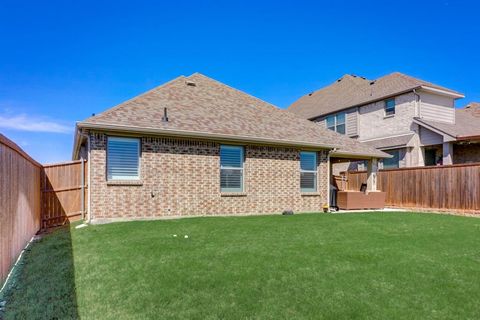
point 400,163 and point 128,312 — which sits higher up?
point 400,163

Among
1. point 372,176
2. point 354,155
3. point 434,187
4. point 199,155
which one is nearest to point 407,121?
point 372,176

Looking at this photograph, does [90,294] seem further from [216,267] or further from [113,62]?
[113,62]

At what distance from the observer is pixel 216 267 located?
5504 mm

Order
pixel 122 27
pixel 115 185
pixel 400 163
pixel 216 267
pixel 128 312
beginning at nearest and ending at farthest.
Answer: pixel 128 312
pixel 216 267
pixel 115 185
pixel 122 27
pixel 400 163

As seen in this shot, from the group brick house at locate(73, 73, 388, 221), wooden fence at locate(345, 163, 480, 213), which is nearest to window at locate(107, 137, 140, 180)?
brick house at locate(73, 73, 388, 221)

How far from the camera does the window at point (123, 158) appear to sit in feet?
34.6

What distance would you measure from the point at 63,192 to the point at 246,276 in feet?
29.7

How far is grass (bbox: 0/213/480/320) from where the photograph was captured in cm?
403

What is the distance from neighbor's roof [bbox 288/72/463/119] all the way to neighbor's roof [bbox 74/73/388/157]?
6.51 m

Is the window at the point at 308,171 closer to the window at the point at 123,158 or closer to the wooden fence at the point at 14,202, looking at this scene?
the window at the point at 123,158

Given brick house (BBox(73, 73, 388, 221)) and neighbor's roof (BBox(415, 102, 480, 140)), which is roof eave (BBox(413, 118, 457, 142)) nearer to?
neighbor's roof (BBox(415, 102, 480, 140))

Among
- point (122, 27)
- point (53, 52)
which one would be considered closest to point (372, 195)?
point (122, 27)

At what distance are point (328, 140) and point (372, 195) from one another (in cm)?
384

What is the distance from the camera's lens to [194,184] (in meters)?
11.8
